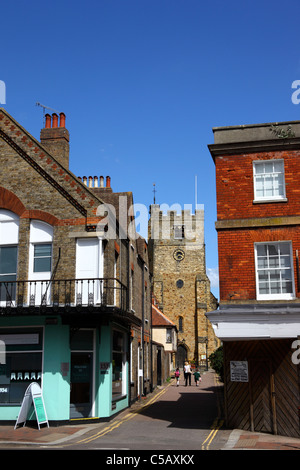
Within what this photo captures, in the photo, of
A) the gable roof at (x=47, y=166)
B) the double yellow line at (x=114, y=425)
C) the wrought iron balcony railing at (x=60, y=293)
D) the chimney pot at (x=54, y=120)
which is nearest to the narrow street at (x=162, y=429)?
the double yellow line at (x=114, y=425)

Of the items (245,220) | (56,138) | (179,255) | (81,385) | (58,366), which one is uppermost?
(179,255)

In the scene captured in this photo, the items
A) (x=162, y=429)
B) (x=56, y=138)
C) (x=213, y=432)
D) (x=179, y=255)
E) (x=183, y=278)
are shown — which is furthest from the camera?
(x=179, y=255)

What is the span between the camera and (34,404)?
50.9ft

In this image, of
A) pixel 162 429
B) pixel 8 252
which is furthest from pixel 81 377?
pixel 8 252

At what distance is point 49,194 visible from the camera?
60.1 feet

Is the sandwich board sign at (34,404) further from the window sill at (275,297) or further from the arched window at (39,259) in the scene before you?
the window sill at (275,297)

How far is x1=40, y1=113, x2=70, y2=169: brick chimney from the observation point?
2009cm

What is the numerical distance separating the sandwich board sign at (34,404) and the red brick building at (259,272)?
574cm

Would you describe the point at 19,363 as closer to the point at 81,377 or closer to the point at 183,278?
the point at 81,377

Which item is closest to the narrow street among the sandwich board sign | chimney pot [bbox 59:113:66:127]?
the sandwich board sign

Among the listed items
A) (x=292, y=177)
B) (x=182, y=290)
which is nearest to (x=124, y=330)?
(x=292, y=177)

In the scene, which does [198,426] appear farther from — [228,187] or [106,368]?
[228,187]

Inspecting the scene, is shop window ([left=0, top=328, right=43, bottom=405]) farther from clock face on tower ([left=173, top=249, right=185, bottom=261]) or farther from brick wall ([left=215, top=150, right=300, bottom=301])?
clock face on tower ([left=173, top=249, right=185, bottom=261])

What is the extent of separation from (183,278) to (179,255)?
3.03 m
